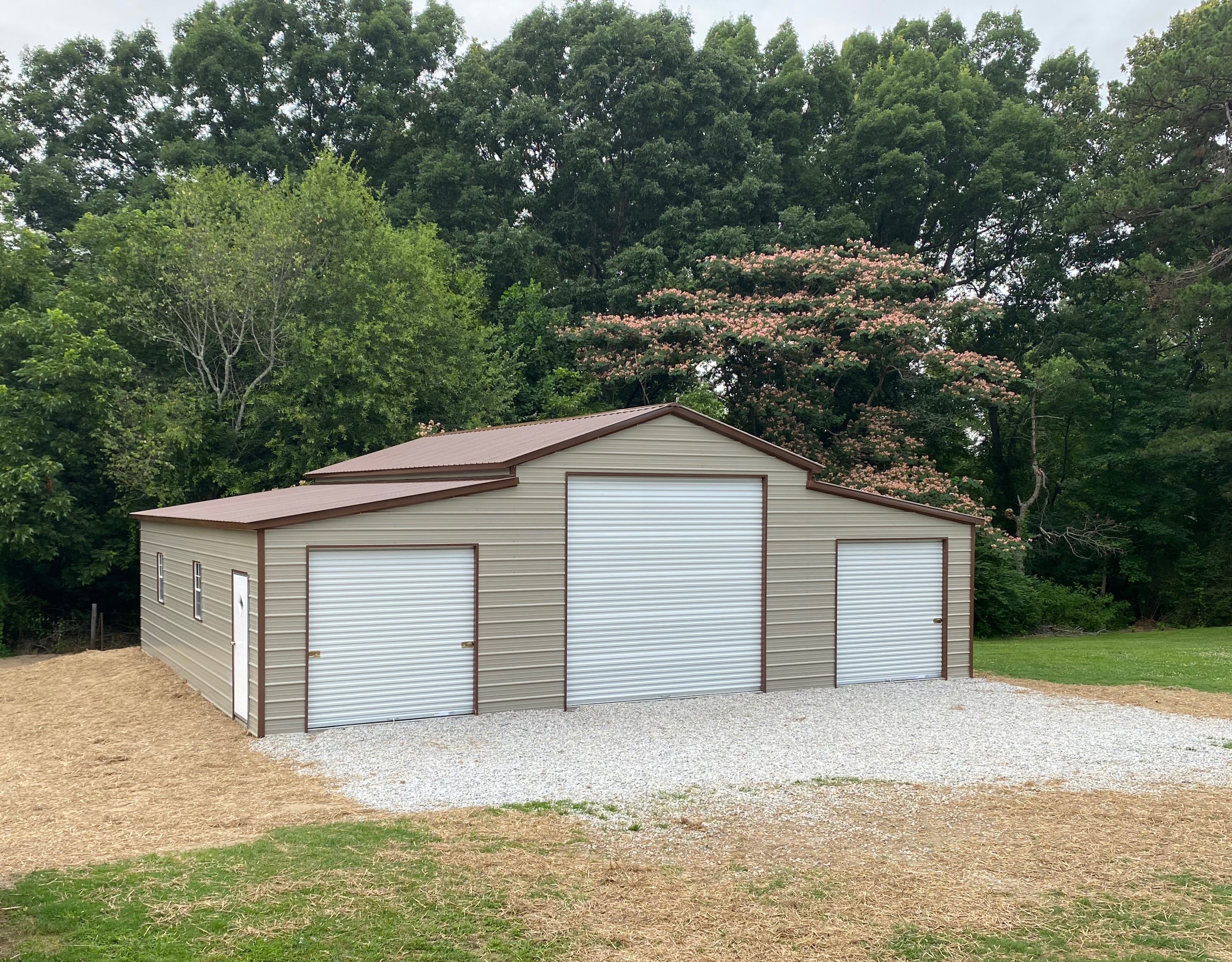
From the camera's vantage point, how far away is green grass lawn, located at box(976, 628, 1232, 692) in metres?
16.8

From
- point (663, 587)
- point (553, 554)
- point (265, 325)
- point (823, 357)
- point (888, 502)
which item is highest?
point (265, 325)

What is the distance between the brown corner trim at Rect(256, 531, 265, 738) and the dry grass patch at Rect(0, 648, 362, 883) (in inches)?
13.5

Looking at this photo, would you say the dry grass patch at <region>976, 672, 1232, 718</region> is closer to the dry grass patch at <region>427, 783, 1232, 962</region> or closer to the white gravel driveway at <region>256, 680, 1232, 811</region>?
the white gravel driveway at <region>256, 680, 1232, 811</region>

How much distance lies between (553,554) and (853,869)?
7156 mm

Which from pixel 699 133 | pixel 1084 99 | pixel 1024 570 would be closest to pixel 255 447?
pixel 699 133

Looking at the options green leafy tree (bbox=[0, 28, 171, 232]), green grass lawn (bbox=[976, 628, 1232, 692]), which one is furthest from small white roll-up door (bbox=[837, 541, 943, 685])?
green leafy tree (bbox=[0, 28, 171, 232])

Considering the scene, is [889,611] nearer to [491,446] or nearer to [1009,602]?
[491,446]

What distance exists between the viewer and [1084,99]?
3462cm

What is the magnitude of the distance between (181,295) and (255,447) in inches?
159

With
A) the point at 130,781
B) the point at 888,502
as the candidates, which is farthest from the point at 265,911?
the point at 888,502

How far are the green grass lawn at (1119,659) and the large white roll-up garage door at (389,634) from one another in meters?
9.96

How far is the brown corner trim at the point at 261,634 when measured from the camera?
A: 11.7m

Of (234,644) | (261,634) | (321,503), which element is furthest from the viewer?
(321,503)

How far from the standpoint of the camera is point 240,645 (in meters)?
12.4
